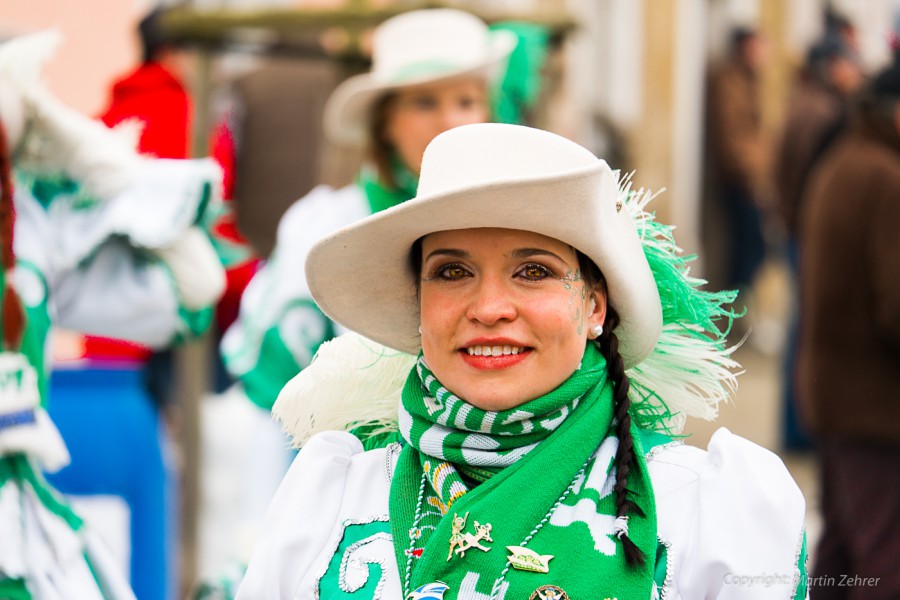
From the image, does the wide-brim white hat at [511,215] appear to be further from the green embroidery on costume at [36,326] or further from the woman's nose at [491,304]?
the green embroidery on costume at [36,326]

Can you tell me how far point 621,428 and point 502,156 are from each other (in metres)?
0.52

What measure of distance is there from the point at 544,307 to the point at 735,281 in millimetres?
8987

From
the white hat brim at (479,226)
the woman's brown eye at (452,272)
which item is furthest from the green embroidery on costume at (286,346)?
the woman's brown eye at (452,272)

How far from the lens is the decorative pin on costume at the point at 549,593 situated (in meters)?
2.33

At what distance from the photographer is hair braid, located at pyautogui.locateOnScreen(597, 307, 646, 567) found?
93.5 inches

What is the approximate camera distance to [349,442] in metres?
2.75

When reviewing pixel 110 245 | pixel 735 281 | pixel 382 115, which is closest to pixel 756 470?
pixel 110 245

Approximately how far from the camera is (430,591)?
2.37m

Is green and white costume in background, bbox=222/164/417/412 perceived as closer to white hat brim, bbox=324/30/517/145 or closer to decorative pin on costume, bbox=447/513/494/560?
white hat brim, bbox=324/30/517/145

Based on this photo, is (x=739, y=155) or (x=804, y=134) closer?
(x=804, y=134)

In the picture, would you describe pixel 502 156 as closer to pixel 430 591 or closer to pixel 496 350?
pixel 496 350

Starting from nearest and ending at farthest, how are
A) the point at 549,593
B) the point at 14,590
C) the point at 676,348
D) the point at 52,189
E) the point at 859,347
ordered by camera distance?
the point at 549,593
the point at 676,348
the point at 14,590
the point at 52,189
the point at 859,347

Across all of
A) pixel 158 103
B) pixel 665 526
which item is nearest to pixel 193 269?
pixel 665 526

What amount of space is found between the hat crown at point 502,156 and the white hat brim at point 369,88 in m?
2.30
